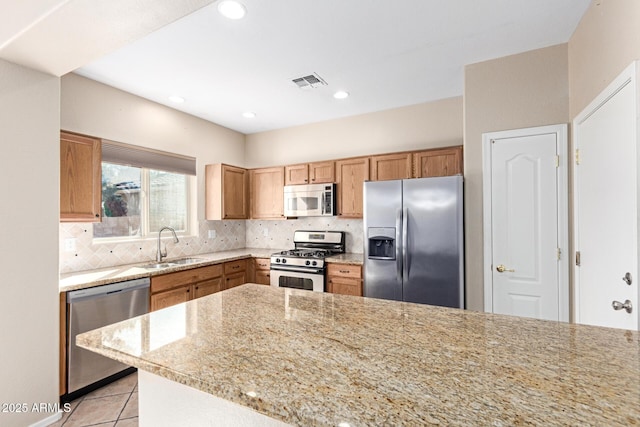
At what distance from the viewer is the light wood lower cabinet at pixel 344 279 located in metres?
3.50

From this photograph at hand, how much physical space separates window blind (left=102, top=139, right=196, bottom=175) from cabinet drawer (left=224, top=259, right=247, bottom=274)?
1.33 m

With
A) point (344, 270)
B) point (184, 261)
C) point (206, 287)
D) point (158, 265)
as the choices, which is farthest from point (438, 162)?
point (158, 265)

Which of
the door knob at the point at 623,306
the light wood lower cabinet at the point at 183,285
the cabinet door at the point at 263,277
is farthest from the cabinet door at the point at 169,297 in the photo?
the door knob at the point at 623,306

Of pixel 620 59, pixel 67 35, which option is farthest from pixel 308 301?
pixel 620 59

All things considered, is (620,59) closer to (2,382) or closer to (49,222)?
(49,222)

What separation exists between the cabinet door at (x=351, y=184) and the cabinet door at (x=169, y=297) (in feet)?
6.68

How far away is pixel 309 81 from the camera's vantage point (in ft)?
10.0

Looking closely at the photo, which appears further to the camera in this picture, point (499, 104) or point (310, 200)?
point (310, 200)

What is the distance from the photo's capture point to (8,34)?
1.68m

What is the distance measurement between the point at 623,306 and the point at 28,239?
3.45m

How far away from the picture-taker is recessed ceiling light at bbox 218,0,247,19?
1.92 metres

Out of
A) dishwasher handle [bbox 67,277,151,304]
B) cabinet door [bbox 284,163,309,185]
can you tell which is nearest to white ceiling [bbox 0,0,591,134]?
cabinet door [bbox 284,163,309,185]

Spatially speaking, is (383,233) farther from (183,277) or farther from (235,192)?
(235,192)

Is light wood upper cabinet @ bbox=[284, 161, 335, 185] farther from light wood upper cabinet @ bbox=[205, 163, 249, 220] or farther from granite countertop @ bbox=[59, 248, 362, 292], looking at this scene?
granite countertop @ bbox=[59, 248, 362, 292]
